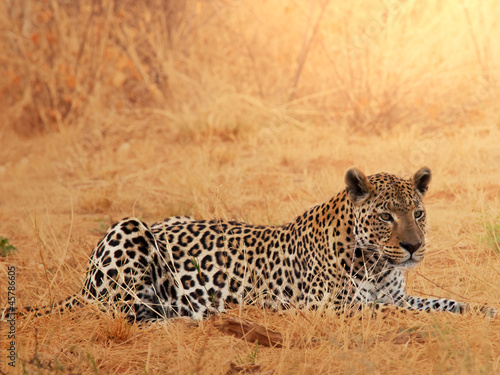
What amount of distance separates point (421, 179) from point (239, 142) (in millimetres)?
7055

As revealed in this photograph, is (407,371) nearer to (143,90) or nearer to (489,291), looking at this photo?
(489,291)

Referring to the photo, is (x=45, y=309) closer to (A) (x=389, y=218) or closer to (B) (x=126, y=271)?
(B) (x=126, y=271)

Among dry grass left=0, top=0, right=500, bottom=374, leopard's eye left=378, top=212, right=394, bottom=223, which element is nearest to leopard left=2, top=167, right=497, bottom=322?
leopard's eye left=378, top=212, right=394, bottom=223

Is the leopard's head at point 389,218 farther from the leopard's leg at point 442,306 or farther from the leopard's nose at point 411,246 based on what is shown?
the leopard's leg at point 442,306

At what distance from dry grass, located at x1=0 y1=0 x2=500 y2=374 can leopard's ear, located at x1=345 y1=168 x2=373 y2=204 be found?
906 millimetres

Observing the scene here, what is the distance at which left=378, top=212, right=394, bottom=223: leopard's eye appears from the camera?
18.1ft

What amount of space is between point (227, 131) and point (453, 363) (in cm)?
864

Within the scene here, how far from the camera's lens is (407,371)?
Result: 435cm

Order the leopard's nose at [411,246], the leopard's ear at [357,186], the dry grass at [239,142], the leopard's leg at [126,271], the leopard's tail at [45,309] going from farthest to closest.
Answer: the leopard's leg at [126,271]
the leopard's tail at [45,309]
the leopard's ear at [357,186]
the leopard's nose at [411,246]
the dry grass at [239,142]

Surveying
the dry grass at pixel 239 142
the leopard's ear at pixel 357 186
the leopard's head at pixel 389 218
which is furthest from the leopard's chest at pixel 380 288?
the leopard's ear at pixel 357 186

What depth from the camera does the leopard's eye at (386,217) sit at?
5.51 metres

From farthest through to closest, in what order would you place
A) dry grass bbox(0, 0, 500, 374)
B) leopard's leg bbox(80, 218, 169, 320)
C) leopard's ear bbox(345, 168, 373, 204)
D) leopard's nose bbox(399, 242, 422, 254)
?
1. leopard's leg bbox(80, 218, 169, 320)
2. leopard's ear bbox(345, 168, 373, 204)
3. leopard's nose bbox(399, 242, 422, 254)
4. dry grass bbox(0, 0, 500, 374)

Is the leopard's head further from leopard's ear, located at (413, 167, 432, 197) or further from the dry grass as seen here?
the dry grass

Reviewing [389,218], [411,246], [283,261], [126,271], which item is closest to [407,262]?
[411,246]
